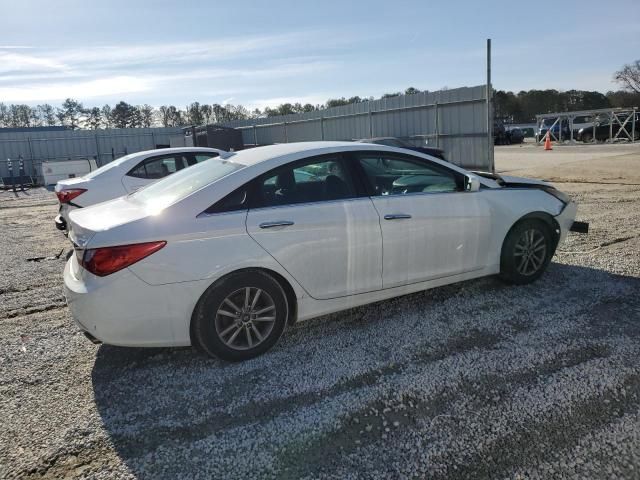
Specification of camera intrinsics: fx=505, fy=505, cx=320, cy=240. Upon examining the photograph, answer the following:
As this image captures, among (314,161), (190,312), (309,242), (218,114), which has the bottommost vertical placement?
(190,312)

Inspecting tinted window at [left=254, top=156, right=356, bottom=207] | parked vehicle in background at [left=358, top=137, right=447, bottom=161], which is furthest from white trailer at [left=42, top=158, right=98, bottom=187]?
tinted window at [left=254, top=156, right=356, bottom=207]

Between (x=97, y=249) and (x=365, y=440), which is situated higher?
(x=97, y=249)

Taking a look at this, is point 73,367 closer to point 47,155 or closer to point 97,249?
point 97,249

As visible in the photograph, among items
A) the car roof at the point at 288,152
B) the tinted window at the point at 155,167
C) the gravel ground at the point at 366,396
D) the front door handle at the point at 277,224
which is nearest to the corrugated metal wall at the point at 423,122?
the tinted window at the point at 155,167

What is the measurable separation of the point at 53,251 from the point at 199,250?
5557 millimetres

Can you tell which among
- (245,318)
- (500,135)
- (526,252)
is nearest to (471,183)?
(526,252)

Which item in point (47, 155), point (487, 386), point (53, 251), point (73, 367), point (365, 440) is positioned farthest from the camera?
point (47, 155)

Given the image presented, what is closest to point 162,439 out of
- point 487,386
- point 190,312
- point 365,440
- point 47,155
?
point 190,312

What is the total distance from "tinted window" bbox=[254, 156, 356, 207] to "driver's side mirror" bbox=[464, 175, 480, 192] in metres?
1.17

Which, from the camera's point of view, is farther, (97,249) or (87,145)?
(87,145)

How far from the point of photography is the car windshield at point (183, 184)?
149 inches

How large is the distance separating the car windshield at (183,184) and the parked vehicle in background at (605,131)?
35.2 metres

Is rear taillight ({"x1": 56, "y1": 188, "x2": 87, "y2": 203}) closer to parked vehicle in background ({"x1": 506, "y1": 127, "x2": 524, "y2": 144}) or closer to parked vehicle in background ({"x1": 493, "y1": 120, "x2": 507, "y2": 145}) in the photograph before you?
parked vehicle in background ({"x1": 493, "y1": 120, "x2": 507, "y2": 145})

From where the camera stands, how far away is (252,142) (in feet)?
94.9
